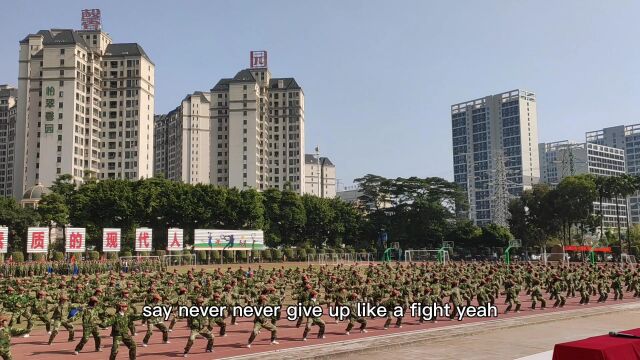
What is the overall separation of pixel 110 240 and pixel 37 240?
5.94 m

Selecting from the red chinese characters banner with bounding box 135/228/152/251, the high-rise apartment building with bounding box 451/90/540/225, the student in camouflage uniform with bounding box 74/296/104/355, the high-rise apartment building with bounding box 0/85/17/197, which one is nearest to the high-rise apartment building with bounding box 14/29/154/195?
the high-rise apartment building with bounding box 0/85/17/197

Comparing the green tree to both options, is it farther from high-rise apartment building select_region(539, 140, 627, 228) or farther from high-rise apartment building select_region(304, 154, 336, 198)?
high-rise apartment building select_region(539, 140, 627, 228)

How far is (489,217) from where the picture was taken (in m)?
161

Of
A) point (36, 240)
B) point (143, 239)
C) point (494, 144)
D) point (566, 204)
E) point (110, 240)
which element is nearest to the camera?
point (36, 240)

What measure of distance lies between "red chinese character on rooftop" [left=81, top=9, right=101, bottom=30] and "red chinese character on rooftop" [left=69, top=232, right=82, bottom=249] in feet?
255

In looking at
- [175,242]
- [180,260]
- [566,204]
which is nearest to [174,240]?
[175,242]

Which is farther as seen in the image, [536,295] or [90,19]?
[90,19]

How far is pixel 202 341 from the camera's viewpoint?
16797 millimetres

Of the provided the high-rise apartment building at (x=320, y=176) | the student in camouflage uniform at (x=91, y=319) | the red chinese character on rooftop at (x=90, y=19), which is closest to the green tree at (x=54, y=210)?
the student in camouflage uniform at (x=91, y=319)

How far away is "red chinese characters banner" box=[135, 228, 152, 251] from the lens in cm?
4775

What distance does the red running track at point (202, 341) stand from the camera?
14.9 m

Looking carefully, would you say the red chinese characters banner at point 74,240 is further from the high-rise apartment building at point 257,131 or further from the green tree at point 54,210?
the high-rise apartment building at point 257,131

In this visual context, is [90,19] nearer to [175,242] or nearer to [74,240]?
[175,242]

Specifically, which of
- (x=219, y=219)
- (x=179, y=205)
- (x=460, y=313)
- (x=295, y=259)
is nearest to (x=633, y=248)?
(x=295, y=259)
